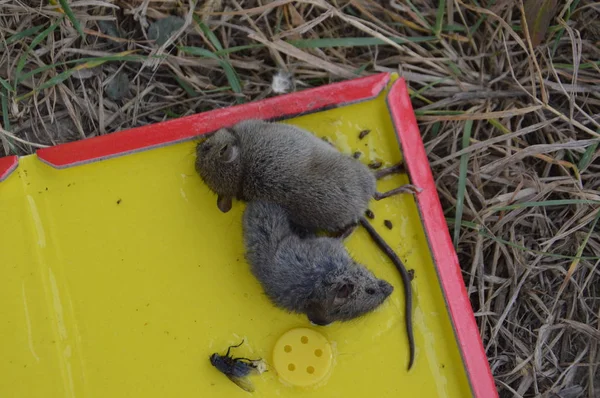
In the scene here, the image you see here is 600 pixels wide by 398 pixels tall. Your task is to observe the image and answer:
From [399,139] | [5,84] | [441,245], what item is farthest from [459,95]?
[5,84]

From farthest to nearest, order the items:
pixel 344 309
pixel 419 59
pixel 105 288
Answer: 1. pixel 419 59
2. pixel 105 288
3. pixel 344 309

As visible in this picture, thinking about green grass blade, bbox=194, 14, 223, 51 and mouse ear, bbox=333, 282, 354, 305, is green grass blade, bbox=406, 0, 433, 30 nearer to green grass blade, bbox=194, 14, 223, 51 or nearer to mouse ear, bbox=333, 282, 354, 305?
green grass blade, bbox=194, 14, 223, 51

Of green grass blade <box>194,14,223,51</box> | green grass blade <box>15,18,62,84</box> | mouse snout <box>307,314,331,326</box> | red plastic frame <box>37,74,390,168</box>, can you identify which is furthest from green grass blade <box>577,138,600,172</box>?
green grass blade <box>15,18,62,84</box>

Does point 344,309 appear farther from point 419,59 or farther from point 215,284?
point 419,59

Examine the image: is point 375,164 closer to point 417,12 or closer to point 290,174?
point 290,174

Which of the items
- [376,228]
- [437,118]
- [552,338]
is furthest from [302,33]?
[552,338]

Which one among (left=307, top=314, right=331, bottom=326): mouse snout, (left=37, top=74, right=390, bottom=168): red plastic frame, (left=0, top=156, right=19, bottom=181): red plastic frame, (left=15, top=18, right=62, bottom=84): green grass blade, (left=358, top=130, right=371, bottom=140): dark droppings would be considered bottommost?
(left=307, top=314, right=331, bottom=326): mouse snout
